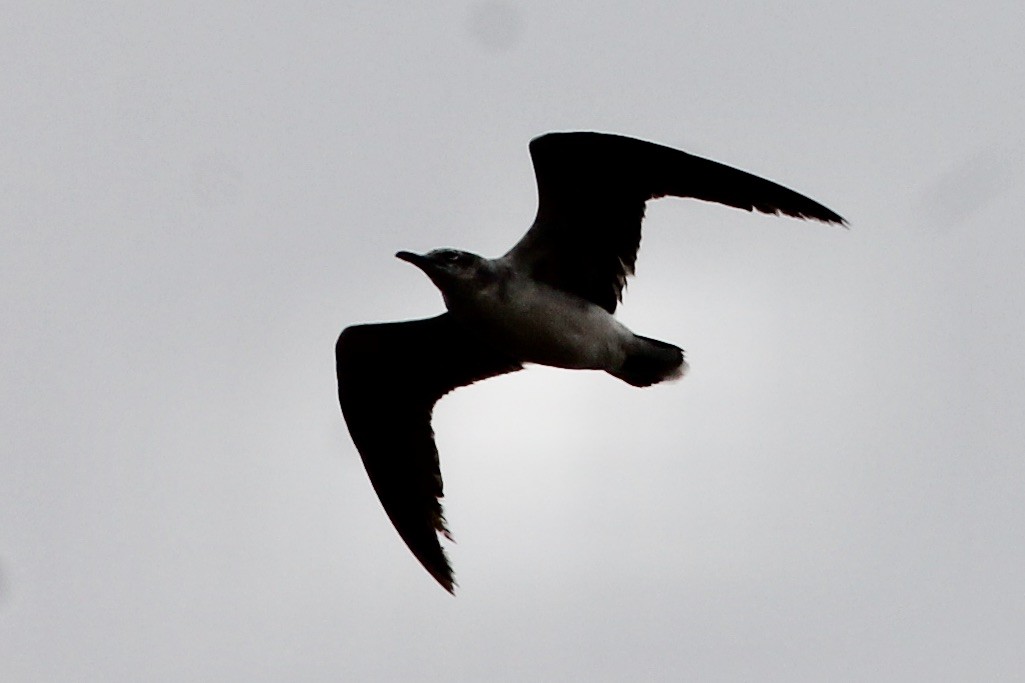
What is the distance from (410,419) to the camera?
43.6ft

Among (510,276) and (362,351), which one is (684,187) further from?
(362,351)

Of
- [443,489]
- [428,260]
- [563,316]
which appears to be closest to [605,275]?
[563,316]

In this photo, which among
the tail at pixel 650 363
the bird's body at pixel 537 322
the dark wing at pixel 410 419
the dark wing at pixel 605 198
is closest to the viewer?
the dark wing at pixel 605 198

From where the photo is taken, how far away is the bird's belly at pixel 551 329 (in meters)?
11.9

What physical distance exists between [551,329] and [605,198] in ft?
3.19

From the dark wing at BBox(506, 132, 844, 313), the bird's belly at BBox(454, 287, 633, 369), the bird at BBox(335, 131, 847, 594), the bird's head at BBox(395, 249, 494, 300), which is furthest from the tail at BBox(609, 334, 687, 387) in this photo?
the bird's head at BBox(395, 249, 494, 300)

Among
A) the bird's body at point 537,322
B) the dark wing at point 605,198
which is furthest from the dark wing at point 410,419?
the dark wing at point 605,198

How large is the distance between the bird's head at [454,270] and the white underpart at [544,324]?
0.05m

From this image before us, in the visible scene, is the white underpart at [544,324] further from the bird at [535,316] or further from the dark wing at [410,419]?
the dark wing at [410,419]

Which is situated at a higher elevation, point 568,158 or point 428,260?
point 568,158

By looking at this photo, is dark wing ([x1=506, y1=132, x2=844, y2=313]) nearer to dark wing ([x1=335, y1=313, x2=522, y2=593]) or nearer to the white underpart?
the white underpart

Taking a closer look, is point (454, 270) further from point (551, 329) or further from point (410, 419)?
point (410, 419)

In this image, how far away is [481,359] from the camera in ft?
43.6

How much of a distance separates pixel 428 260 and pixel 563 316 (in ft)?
3.36
